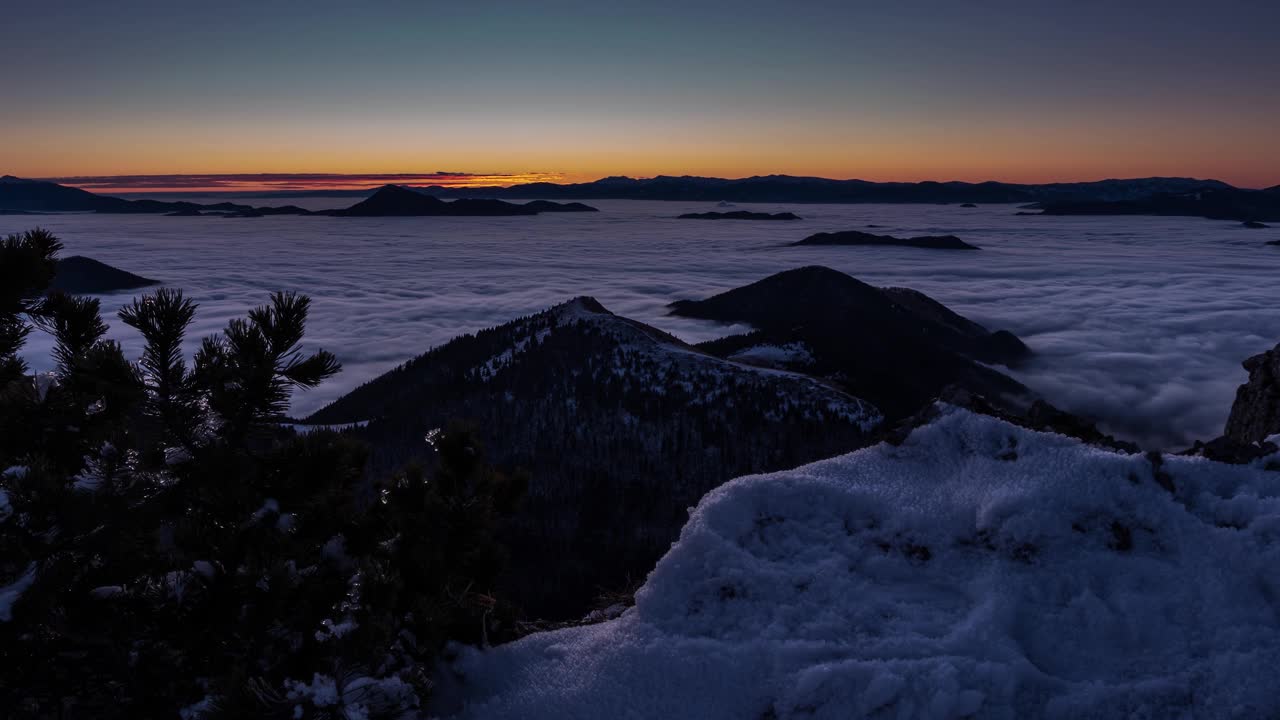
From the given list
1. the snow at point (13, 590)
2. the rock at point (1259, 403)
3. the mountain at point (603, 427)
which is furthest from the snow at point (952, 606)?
the mountain at point (603, 427)

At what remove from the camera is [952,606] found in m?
4.72

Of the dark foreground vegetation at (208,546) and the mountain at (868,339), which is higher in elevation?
the dark foreground vegetation at (208,546)

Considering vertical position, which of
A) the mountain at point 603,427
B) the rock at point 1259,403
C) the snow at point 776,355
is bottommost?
the mountain at point 603,427

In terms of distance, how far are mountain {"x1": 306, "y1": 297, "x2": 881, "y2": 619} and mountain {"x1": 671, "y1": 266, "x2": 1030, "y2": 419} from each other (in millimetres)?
10031

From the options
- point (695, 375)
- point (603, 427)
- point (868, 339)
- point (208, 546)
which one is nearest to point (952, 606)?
point (208, 546)

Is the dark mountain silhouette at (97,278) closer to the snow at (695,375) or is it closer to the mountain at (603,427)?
the mountain at (603,427)

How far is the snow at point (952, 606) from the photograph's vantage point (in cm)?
404

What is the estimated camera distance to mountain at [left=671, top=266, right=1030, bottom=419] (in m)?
61.2

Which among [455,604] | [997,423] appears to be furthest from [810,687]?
[997,423]

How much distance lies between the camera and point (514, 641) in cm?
521

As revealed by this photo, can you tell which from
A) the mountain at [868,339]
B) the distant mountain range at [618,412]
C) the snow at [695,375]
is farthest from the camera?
the mountain at [868,339]

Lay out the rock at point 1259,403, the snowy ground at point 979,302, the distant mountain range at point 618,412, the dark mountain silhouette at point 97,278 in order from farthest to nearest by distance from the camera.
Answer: the dark mountain silhouette at point 97,278 → the snowy ground at point 979,302 → the distant mountain range at point 618,412 → the rock at point 1259,403

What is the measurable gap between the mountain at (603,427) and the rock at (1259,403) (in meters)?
19.9

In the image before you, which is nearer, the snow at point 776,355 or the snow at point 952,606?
the snow at point 952,606
